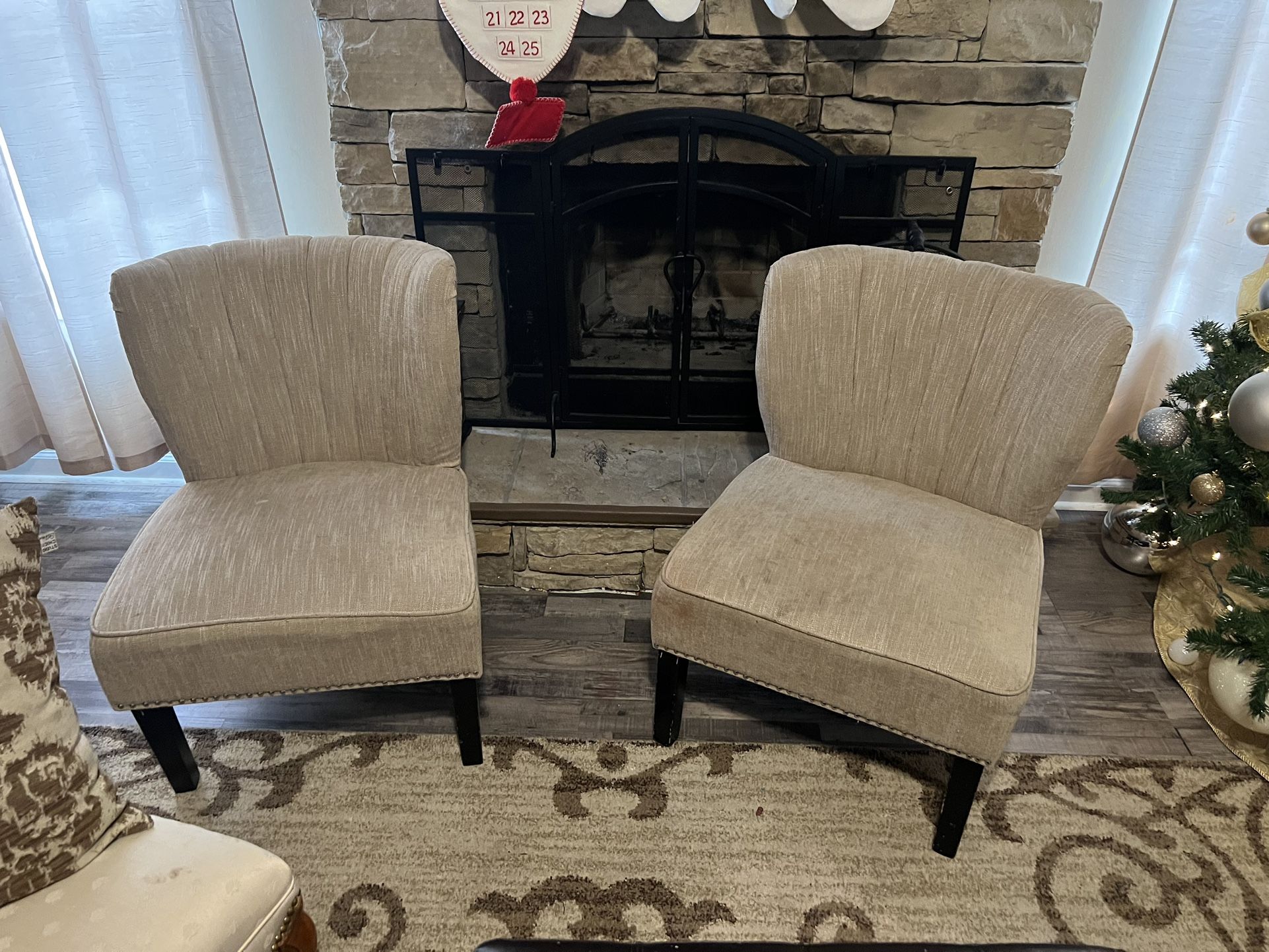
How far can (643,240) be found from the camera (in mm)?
2076

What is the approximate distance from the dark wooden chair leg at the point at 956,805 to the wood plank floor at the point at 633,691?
232 millimetres

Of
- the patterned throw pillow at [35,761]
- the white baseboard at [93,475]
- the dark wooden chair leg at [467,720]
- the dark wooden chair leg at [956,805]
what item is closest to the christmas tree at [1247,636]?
the dark wooden chair leg at [956,805]

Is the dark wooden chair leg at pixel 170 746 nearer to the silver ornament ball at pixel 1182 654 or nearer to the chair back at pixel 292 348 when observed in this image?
the chair back at pixel 292 348

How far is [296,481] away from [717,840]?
96 centimetres

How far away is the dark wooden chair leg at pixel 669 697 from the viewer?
60.2 inches

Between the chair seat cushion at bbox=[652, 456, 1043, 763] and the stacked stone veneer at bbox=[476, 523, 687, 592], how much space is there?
454 millimetres

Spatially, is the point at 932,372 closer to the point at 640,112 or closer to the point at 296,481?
the point at 640,112

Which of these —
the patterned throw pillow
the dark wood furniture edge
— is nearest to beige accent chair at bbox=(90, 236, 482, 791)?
the patterned throw pillow

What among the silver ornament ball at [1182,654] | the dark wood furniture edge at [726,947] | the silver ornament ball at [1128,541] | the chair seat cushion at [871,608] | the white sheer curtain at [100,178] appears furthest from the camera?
the silver ornament ball at [1128,541]

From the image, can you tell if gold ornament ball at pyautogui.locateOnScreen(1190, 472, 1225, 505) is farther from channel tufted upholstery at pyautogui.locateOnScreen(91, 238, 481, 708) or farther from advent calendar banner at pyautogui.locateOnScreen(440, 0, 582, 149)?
advent calendar banner at pyautogui.locateOnScreen(440, 0, 582, 149)

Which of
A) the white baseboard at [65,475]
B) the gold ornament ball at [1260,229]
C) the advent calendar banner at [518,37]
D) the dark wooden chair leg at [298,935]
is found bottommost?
the white baseboard at [65,475]

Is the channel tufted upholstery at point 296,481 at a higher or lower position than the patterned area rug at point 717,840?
higher

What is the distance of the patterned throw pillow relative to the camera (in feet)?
3.13

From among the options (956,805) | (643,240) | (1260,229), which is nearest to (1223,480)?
(1260,229)
